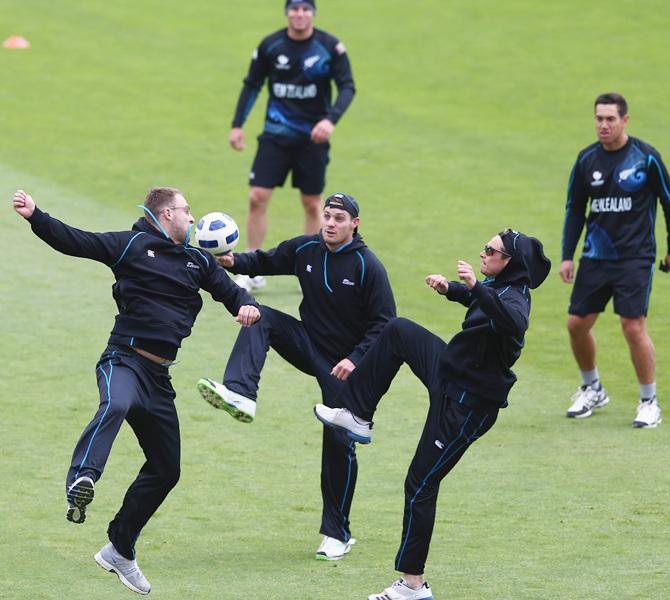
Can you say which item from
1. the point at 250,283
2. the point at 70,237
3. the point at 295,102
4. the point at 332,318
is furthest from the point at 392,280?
the point at 70,237

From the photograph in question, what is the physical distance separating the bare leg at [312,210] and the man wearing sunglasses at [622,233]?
4.06 metres

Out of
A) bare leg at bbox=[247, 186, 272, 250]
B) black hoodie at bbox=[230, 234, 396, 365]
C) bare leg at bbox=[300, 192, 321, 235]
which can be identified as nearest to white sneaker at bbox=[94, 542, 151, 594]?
black hoodie at bbox=[230, 234, 396, 365]

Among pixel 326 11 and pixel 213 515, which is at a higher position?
pixel 326 11

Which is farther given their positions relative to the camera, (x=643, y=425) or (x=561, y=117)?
(x=561, y=117)

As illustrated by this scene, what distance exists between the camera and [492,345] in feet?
27.3

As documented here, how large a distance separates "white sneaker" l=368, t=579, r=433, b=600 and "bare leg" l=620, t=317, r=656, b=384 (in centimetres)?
Result: 431

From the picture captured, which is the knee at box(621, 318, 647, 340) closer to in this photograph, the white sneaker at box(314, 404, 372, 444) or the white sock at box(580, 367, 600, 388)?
the white sock at box(580, 367, 600, 388)

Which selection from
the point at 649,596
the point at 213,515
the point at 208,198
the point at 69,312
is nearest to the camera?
the point at 649,596

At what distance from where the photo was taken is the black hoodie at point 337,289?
927 centimetres

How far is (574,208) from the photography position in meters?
12.3

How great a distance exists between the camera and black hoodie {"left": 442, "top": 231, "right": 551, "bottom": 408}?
8.29 m

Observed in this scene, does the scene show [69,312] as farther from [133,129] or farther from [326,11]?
[326,11]

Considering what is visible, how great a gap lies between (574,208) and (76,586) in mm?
5764

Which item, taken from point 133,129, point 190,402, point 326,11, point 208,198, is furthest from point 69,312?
point 326,11
